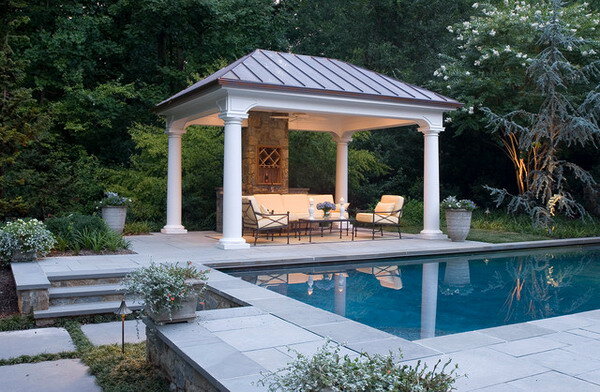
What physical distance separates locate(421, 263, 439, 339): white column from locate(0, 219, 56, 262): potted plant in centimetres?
584

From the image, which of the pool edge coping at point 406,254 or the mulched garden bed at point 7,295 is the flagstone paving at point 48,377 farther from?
the pool edge coping at point 406,254

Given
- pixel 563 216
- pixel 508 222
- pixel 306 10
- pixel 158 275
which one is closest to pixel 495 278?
pixel 158 275

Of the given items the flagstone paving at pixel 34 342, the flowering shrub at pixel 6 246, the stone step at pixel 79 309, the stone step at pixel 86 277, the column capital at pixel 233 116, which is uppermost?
the column capital at pixel 233 116

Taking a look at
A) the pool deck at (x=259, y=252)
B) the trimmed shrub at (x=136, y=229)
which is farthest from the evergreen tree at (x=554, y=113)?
the trimmed shrub at (x=136, y=229)

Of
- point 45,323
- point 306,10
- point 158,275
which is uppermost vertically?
point 306,10

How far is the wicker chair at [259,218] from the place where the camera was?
12.0 metres

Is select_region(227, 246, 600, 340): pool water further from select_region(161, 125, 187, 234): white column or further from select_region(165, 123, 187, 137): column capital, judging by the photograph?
select_region(165, 123, 187, 137): column capital

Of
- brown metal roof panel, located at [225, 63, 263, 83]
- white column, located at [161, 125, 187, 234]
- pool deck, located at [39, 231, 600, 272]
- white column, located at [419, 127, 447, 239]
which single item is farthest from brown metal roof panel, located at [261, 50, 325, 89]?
pool deck, located at [39, 231, 600, 272]

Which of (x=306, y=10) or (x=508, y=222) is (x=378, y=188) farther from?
(x=306, y=10)

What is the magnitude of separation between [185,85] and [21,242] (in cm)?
1208

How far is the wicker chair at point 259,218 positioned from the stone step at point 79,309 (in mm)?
5210

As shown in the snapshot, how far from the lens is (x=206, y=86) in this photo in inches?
426

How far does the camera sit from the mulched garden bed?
675cm

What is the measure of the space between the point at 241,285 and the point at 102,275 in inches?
74.8
